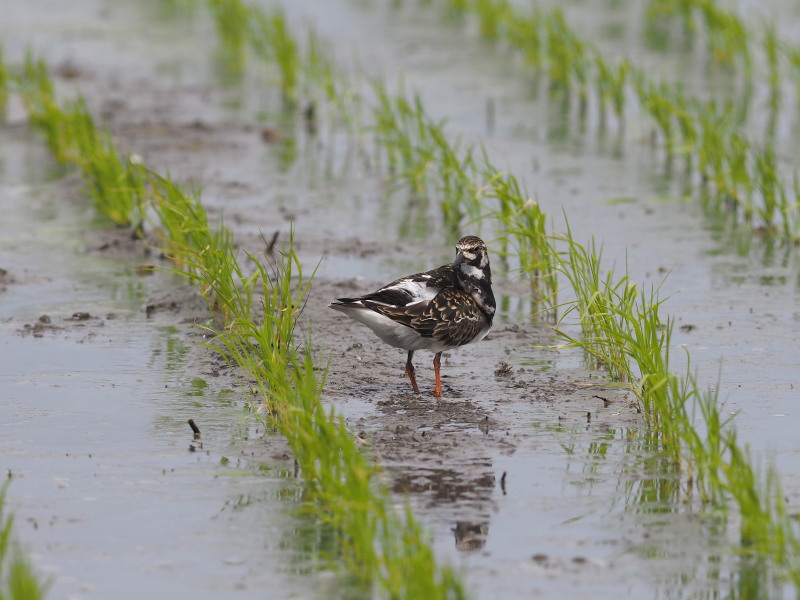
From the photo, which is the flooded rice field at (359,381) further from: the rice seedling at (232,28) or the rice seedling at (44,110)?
the rice seedling at (232,28)

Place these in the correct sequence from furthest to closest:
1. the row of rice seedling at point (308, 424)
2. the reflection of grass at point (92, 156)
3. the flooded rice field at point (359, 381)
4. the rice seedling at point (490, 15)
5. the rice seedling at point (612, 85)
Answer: the rice seedling at point (490, 15), the rice seedling at point (612, 85), the reflection of grass at point (92, 156), the flooded rice field at point (359, 381), the row of rice seedling at point (308, 424)

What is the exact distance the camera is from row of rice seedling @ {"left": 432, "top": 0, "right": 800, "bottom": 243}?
371 inches

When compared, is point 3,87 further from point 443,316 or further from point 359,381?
point 443,316

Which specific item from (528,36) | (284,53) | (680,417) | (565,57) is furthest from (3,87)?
(680,417)

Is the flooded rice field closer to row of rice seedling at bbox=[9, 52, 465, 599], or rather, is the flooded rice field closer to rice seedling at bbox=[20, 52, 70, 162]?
row of rice seedling at bbox=[9, 52, 465, 599]

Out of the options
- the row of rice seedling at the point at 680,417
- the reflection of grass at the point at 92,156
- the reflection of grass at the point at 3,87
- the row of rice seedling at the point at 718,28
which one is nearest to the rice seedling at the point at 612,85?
the row of rice seedling at the point at 718,28

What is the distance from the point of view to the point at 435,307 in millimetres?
6156

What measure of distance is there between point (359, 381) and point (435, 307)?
73cm

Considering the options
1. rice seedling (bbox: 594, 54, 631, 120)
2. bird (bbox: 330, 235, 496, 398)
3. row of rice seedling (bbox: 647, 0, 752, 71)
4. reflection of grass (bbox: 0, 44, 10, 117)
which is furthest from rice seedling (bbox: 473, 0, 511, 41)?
bird (bbox: 330, 235, 496, 398)

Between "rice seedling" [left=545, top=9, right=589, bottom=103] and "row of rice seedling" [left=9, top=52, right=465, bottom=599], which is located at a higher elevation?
"rice seedling" [left=545, top=9, right=589, bottom=103]

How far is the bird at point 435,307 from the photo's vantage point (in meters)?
6.11

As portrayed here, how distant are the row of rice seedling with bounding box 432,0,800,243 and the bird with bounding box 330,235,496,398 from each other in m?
3.31

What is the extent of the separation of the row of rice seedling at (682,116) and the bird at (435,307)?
331 centimetres

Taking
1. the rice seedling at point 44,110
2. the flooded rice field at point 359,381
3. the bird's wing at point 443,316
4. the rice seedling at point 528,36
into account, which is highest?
the rice seedling at point 528,36
